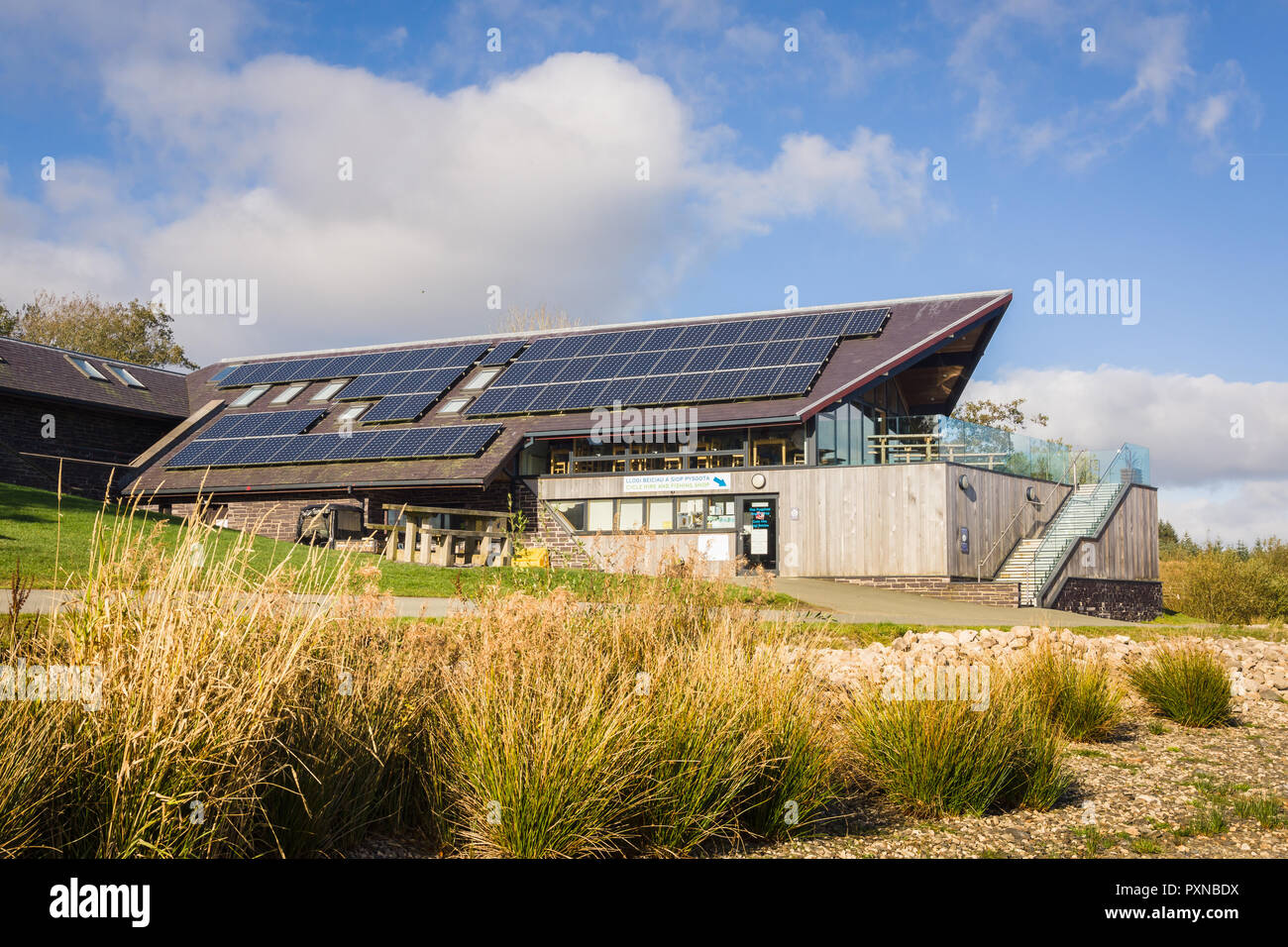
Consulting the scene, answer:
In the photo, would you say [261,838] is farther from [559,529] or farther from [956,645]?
[559,529]

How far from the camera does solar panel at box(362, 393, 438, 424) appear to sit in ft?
100

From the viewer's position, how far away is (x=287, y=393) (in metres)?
34.9

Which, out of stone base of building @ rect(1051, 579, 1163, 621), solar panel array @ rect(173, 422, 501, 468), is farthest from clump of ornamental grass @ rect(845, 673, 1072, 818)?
solar panel array @ rect(173, 422, 501, 468)

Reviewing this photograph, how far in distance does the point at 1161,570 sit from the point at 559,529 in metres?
21.5

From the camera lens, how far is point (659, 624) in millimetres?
7727

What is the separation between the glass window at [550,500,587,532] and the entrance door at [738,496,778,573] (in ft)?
15.0

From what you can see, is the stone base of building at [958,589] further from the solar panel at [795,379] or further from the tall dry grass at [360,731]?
the tall dry grass at [360,731]

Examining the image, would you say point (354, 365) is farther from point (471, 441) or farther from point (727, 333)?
point (727, 333)

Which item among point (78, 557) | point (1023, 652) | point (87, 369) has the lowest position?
point (1023, 652)

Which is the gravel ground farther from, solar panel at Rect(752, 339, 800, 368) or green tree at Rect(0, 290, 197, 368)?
green tree at Rect(0, 290, 197, 368)

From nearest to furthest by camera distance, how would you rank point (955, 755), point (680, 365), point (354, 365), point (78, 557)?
point (955, 755) < point (78, 557) < point (680, 365) < point (354, 365)

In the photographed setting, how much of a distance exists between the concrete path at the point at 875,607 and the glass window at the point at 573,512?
6345mm

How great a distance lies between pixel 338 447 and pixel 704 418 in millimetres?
10972

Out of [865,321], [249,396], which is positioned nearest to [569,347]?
[865,321]
